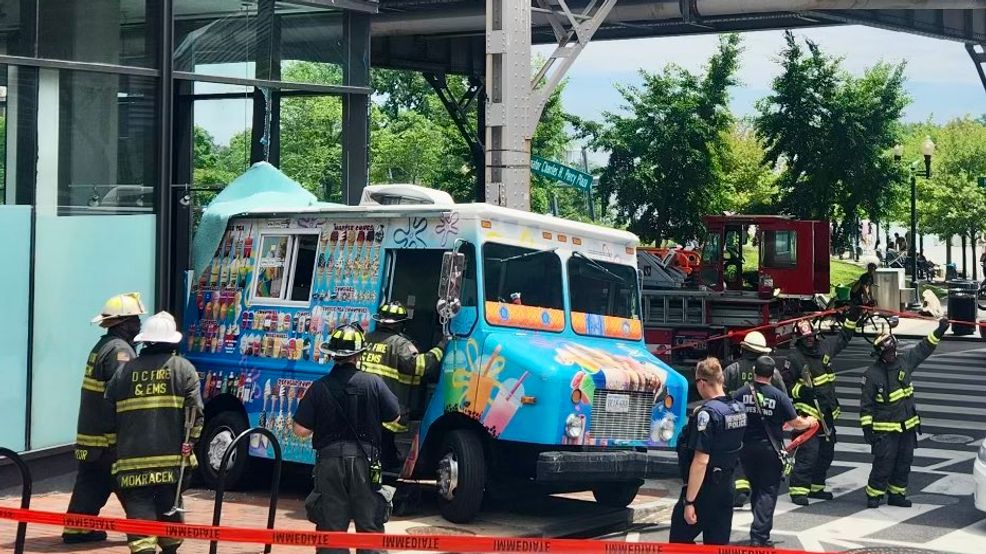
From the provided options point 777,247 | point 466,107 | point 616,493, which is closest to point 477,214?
point 616,493

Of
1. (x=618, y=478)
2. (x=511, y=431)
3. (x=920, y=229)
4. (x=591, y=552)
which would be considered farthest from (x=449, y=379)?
(x=920, y=229)

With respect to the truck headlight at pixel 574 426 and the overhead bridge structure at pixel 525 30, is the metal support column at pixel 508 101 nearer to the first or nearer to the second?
the overhead bridge structure at pixel 525 30

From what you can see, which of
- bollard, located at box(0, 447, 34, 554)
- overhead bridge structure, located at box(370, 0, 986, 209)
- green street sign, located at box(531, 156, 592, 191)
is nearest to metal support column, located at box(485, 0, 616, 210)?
overhead bridge structure, located at box(370, 0, 986, 209)

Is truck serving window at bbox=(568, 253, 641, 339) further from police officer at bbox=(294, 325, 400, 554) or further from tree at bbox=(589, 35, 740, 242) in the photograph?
tree at bbox=(589, 35, 740, 242)

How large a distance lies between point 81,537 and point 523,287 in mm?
4121

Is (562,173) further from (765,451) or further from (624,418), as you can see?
(765,451)

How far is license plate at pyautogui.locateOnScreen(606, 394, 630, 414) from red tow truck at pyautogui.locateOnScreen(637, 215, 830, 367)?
13327 mm

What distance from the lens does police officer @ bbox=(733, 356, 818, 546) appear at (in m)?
10.5

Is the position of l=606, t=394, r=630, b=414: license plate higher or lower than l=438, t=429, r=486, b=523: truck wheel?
higher

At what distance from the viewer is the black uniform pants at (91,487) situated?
9.91m

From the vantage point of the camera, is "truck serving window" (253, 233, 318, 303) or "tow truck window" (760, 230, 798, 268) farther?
"tow truck window" (760, 230, 798, 268)

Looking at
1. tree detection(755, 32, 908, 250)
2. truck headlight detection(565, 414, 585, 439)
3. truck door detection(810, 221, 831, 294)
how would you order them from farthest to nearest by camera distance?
tree detection(755, 32, 908, 250), truck door detection(810, 221, 831, 294), truck headlight detection(565, 414, 585, 439)

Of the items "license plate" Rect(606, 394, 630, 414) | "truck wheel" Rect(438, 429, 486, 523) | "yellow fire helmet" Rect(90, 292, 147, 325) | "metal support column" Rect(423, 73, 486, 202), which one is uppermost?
"metal support column" Rect(423, 73, 486, 202)

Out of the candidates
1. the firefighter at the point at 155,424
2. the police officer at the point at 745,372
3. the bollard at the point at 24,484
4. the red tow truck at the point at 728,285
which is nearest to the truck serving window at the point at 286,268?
the firefighter at the point at 155,424
